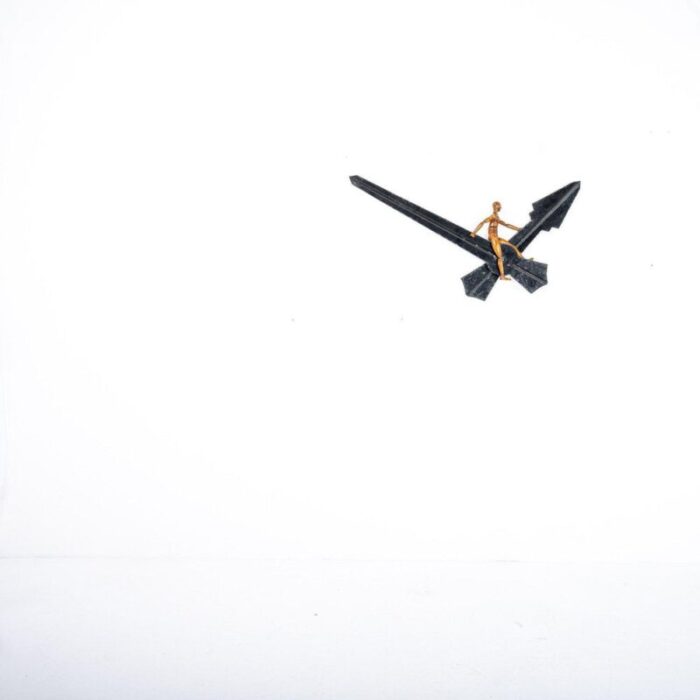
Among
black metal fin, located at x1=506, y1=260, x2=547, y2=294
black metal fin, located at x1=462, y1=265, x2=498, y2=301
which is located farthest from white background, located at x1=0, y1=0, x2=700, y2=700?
black metal fin, located at x1=506, y1=260, x2=547, y2=294

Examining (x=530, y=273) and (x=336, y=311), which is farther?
(x=336, y=311)

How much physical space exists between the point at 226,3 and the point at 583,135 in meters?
1.55

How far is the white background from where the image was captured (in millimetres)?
2047

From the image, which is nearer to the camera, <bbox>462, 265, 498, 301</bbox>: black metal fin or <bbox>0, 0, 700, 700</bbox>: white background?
<bbox>462, 265, 498, 301</bbox>: black metal fin

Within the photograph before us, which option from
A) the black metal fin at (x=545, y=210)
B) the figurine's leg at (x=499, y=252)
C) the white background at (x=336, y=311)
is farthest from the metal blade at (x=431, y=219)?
the white background at (x=336, y=311)

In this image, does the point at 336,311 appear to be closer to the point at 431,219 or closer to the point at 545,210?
the point at 431,219

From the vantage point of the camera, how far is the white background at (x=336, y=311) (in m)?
2.05

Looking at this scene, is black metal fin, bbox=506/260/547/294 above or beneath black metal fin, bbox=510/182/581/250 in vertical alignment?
beneath

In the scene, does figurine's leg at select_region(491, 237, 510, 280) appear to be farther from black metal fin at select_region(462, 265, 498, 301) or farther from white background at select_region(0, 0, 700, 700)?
white background at select_region(0, 0, 700, 700)

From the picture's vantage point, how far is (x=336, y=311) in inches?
86.5

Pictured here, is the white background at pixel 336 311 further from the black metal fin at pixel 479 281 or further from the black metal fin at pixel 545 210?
the black metal fin at pixel 545 210

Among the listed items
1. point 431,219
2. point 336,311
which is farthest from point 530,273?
point 336,311

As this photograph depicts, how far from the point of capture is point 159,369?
229cm

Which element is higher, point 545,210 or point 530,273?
point 545,210
